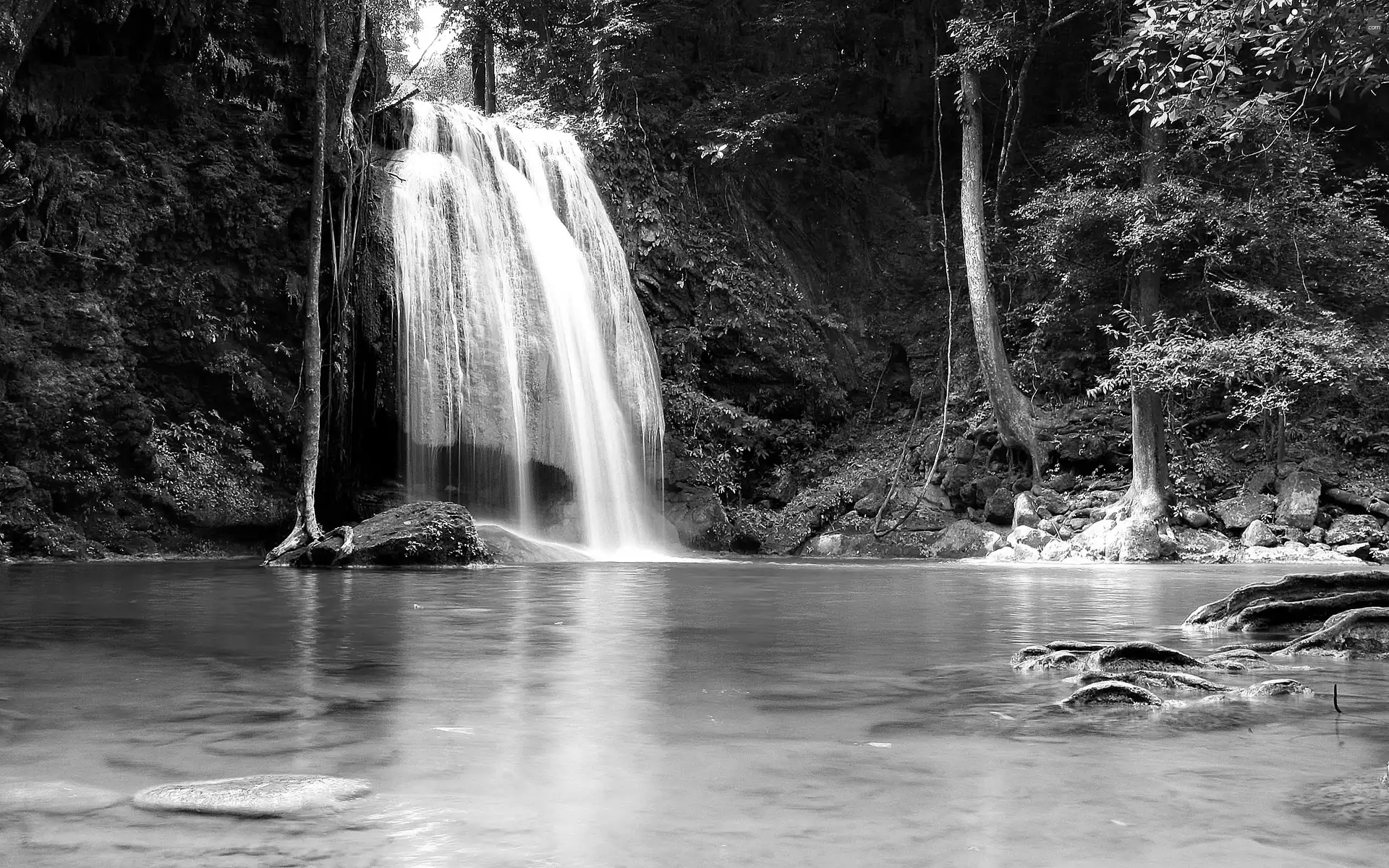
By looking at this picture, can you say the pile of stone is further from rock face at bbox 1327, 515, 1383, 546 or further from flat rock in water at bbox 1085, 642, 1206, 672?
rock face at bbox 1327, 515, 1383, 546

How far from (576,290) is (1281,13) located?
1207 cm

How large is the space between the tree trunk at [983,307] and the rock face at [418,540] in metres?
9.49

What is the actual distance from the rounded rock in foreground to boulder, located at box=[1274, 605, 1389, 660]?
4003 millimetres

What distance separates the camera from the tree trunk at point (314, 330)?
13148mm

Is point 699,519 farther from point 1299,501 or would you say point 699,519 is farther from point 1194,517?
point 1299,501

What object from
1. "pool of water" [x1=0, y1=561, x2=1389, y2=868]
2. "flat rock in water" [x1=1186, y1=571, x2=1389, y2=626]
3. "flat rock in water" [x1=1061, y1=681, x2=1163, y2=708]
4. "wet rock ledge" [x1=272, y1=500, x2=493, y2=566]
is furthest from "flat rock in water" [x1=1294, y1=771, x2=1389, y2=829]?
"wet rock ledge" [x1=272, y1=500, x2=493, y2=566]

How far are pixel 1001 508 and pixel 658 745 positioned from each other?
1557 centimetres

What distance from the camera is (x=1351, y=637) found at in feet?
16.1

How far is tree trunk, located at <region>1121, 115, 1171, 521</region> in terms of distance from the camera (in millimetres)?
15797

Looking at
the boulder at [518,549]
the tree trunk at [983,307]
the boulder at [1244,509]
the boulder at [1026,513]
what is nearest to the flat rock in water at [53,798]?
the boulder at [518,549]

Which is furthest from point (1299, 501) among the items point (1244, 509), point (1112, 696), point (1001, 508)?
point (1112, 696)

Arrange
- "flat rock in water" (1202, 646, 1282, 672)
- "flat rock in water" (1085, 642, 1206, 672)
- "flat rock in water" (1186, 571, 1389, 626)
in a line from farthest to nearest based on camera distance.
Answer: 1. "flat rock in water" (1186, 571, 1389, 626)
2. "flat rock in water" (1202, 646, 1282, 672)
3. "flat rock in water" (1085, 642, 1206, 672)

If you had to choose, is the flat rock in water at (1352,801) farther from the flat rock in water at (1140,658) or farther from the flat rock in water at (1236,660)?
the flat rock in water at (1236,660)

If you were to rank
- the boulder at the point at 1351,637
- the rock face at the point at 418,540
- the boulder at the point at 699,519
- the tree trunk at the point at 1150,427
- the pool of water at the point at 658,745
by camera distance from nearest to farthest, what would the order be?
the pool of water at the point at 658,745, the boulder at the point at 1351,637, the rock face at the point at 418,540, the tree trunk at the point at 1150,427, the boulder at the point at 699,519
